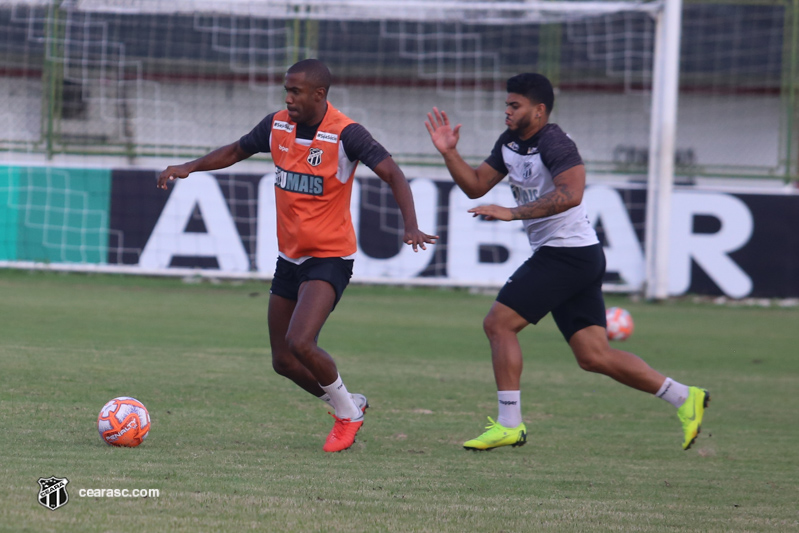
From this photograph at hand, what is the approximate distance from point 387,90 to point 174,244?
761cm

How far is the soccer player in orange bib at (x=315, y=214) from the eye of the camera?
5848mm

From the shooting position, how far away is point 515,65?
21.6 meters

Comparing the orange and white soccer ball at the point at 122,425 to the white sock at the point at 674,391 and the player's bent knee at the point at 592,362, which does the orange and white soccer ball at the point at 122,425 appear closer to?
the player's bent knee at the point at 592,362

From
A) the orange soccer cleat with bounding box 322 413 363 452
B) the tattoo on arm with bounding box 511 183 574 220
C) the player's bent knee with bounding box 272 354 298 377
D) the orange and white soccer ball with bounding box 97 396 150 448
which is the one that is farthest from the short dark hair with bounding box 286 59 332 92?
the orange and white soccer ball with bounding box 97 396 150 448

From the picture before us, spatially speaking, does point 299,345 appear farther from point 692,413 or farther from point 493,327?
point 692,413

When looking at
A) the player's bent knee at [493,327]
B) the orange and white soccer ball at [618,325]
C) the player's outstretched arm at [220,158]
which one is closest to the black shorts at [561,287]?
the player's bent knee at [493,327]

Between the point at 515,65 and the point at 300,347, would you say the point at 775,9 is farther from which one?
the point at 300,347

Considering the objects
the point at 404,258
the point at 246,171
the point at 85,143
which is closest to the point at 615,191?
the point at 404,258

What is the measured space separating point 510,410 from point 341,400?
3.44 ft

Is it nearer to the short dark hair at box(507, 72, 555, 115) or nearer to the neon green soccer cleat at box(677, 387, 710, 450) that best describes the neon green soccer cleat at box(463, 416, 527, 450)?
the neon green soccer cleat at box(677, 387, 710, 450)

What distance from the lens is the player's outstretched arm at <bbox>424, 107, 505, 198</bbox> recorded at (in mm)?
6391

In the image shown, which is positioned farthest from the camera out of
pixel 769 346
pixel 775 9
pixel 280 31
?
pixel 775 9

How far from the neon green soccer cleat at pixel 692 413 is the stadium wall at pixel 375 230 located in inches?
390

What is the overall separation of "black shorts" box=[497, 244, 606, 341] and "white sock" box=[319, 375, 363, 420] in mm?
1140
